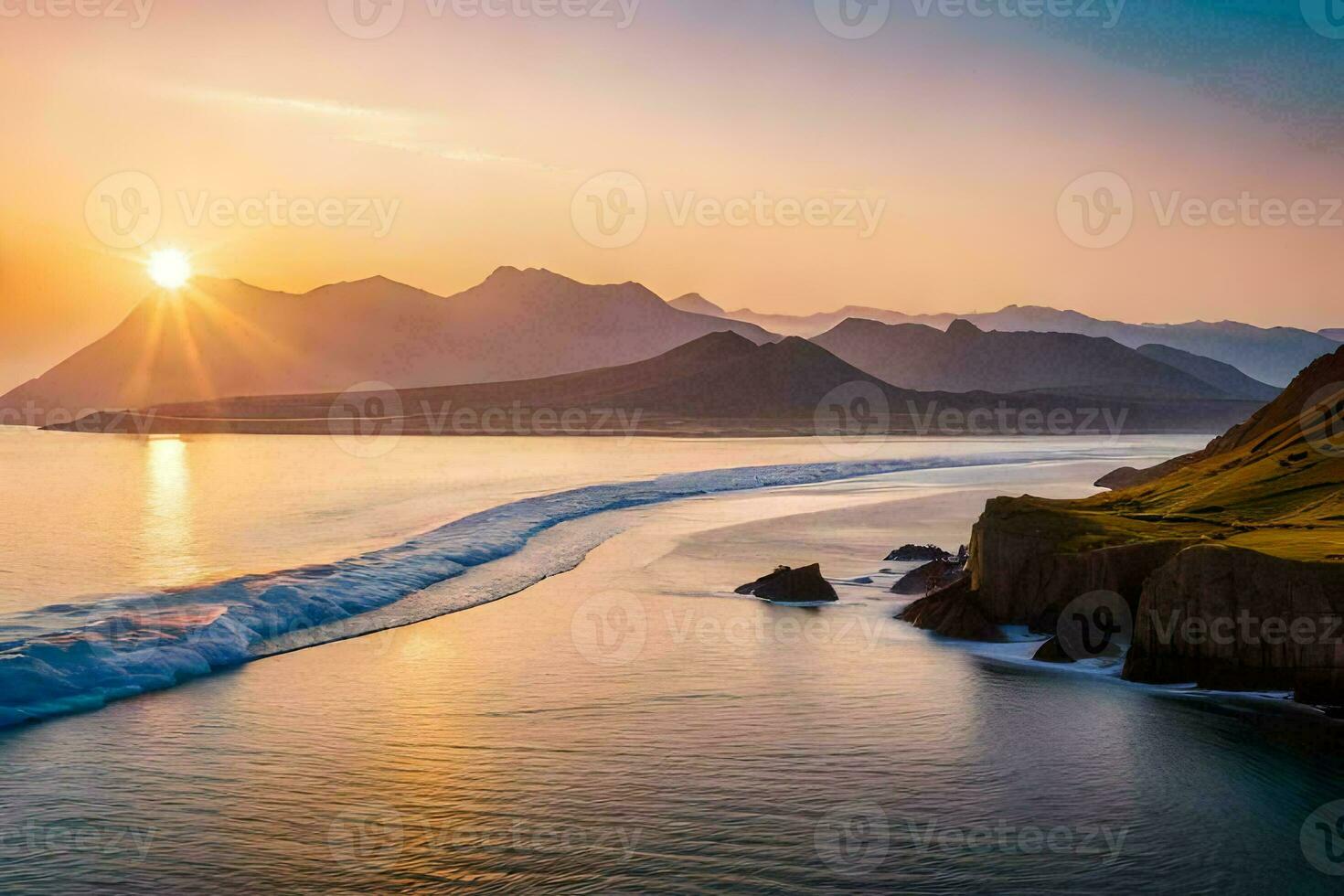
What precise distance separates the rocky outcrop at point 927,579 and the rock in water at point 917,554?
314cm

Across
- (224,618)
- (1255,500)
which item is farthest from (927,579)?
(224,618)

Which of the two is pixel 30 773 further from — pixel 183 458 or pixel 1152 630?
pixel 183 458

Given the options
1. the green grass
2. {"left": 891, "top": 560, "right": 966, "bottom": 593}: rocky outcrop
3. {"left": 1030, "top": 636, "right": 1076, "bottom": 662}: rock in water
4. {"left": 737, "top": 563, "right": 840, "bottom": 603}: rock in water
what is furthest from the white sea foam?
the green grass

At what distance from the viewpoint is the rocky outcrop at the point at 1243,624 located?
14.0 meters

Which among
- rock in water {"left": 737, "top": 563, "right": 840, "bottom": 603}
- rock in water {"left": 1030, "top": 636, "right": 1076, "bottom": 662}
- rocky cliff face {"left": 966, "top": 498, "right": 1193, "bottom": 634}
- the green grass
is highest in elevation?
the green grass

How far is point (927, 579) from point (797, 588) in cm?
314

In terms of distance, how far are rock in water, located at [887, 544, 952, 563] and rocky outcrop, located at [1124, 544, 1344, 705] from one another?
11.8 meters

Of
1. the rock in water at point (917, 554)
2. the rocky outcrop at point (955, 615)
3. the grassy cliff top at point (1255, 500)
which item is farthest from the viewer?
the rock in water at point (917, 554)

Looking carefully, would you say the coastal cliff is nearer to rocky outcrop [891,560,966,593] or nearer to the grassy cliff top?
the grassy cliff top

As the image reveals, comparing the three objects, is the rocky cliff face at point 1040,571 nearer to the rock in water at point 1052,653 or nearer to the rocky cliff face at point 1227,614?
the rocky cliff face at point 1227,614

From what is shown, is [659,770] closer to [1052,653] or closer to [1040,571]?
[1052,653]

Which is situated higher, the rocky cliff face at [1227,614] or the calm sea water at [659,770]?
the rocky cliff face at [1227,614]

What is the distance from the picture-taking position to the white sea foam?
1502cm

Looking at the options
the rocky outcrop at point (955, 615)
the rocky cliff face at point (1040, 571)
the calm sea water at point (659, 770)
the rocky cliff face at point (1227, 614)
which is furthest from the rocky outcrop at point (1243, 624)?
the rocky outcrop at point (955, 615)
